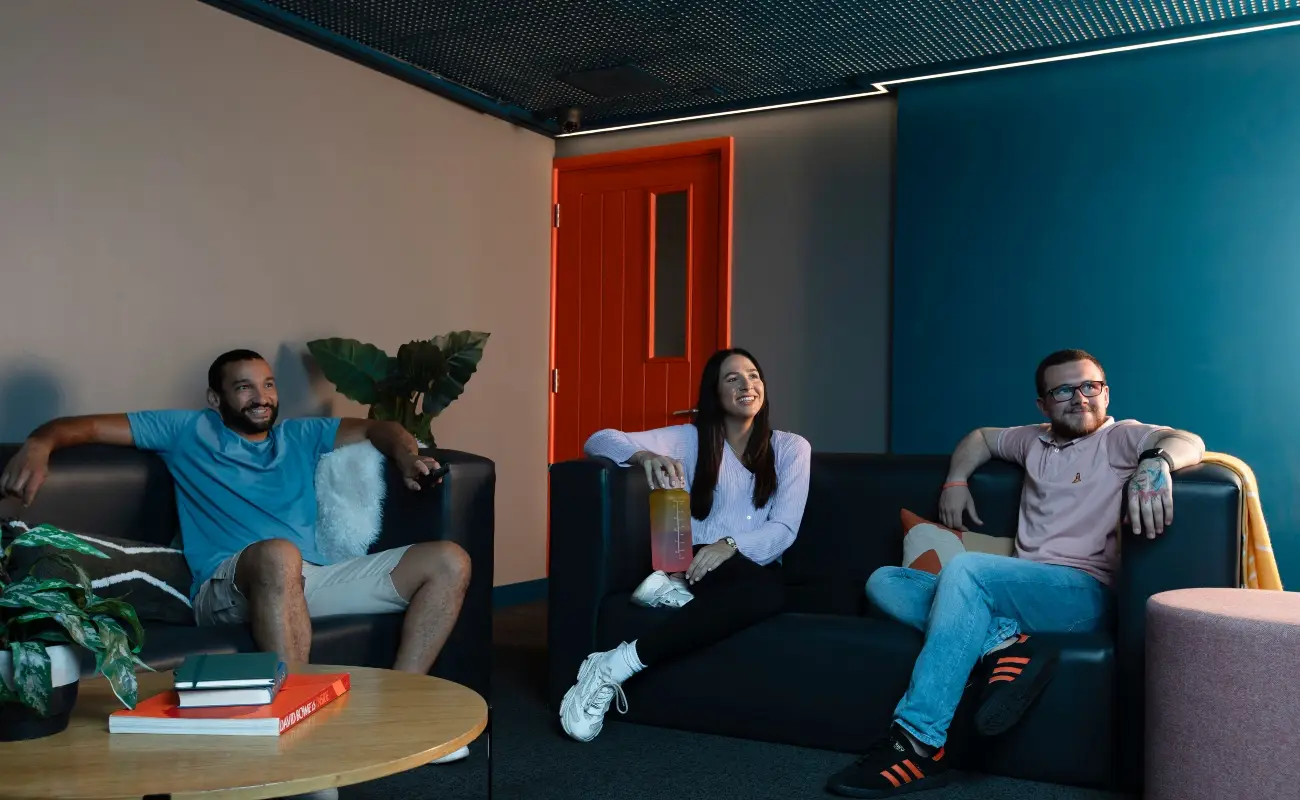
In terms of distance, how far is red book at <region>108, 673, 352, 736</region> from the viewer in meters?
1.51

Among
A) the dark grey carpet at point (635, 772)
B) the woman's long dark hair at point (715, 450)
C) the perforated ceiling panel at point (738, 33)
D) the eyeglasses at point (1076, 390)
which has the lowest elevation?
the dark grey carpet at point (635, 772)

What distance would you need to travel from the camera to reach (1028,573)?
2.61 metres

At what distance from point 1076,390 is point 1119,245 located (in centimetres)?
165

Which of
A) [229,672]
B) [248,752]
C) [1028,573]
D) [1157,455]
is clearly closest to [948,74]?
[1157,455]

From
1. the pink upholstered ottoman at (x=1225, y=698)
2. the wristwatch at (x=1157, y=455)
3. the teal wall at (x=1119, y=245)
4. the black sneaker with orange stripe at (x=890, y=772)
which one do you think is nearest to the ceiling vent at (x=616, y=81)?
the teal wall at (x=1119, y=245)

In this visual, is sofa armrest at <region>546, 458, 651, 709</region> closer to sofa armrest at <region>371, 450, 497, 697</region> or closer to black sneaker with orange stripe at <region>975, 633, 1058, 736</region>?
sofa armrest at <region>371, 450, 497, 697</region>

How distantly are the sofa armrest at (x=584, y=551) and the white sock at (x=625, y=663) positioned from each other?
0.22 m

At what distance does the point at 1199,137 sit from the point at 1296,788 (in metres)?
2.82

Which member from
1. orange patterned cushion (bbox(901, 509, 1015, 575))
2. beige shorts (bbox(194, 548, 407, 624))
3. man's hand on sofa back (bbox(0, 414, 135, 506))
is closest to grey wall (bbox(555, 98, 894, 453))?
orange patterned cushion (bbox(901, 509, 1015, 575))

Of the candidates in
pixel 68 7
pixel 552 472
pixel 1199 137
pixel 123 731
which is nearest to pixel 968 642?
pixel 552 472

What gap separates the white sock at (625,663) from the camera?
278cm

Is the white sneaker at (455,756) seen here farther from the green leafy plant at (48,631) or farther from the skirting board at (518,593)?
the skirting board at (518,593)

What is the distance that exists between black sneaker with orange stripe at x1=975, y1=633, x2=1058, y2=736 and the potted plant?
1.69 metres

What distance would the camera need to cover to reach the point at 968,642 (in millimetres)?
2479
